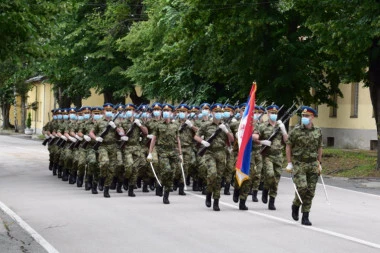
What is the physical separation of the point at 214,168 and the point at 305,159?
252 centimetres

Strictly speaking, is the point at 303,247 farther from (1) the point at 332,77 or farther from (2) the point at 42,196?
(1) the point at 332,77

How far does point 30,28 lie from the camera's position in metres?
17.0

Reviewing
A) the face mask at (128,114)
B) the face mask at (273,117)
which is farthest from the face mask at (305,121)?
the face mask at (128,114)

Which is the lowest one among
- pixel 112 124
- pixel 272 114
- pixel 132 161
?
pixel 132 161

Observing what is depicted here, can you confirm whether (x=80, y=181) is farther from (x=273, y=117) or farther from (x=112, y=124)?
(x=273, y=117)

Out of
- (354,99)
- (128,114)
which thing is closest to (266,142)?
(128,114)

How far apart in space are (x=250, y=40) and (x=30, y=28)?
12843 mm

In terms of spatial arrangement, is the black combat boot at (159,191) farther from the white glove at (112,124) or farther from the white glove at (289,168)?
the white glove at (289,168)

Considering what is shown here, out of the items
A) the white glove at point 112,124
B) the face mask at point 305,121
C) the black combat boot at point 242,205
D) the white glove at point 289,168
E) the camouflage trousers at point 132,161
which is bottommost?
the black combat boot at point 242,205

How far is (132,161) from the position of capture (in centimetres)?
1781

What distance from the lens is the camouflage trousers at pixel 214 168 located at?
14.4 m

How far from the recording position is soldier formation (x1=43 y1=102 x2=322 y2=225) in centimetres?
1266

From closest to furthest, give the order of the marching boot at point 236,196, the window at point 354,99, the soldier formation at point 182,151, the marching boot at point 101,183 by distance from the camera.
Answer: the soldier formation at point 182,151
the marching boot at point 236,196
the marching boot at point 101,183
the window at point 354,99

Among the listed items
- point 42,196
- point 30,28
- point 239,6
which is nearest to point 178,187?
point 42,196
